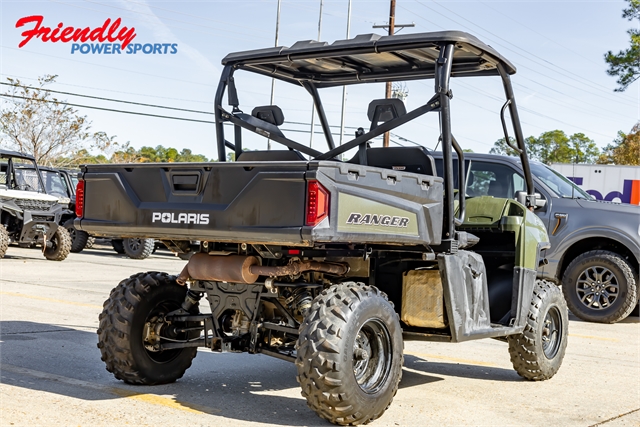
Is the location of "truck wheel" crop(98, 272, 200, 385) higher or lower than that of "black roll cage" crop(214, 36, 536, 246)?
lower

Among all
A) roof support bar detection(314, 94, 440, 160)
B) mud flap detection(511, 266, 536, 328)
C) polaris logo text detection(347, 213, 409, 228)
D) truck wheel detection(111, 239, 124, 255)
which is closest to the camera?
polaris logo text detection(347, 213, 409, 228)

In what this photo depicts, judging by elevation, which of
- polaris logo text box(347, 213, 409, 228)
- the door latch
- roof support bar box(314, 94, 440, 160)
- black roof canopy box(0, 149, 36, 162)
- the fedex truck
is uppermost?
the fedex truck

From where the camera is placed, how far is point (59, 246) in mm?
18250

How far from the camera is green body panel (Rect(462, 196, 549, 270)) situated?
6.91 m

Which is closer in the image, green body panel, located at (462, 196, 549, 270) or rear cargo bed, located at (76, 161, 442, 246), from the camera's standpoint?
rear cargo bed, located at (76, 161, 442, 246)

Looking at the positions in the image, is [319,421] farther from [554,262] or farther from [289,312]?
[554,262]

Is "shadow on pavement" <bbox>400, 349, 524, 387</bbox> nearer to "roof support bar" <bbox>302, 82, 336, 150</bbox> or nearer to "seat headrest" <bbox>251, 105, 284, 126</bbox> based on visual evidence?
"roof support bar" <bbox>302, 82, 336, 150</bbox>

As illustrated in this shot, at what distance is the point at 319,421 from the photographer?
5.16 m

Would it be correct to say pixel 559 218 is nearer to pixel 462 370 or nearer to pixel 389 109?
pixel 462 370

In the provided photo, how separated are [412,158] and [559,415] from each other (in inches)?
81.0

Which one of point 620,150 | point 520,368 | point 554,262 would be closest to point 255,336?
point 520,368

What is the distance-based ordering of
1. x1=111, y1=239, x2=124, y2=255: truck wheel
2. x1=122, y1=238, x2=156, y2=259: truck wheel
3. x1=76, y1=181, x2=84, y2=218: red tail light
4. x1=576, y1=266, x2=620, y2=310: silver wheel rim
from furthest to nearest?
x1=111, y1=239, x2=124, y2=255: truck wheel → x1=122, y1=238, x2=156, y2=259: truck wheel → x1=576, y1=266, x2=620, y2=310: silver wheel rim → x1=76, y1=181, x2=84, y2=218: red tail light

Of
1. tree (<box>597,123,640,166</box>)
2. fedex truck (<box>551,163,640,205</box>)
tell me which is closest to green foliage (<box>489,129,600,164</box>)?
tree (<box>597,123,640,166</box>)

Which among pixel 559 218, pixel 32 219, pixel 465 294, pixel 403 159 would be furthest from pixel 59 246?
pixel 465 294
